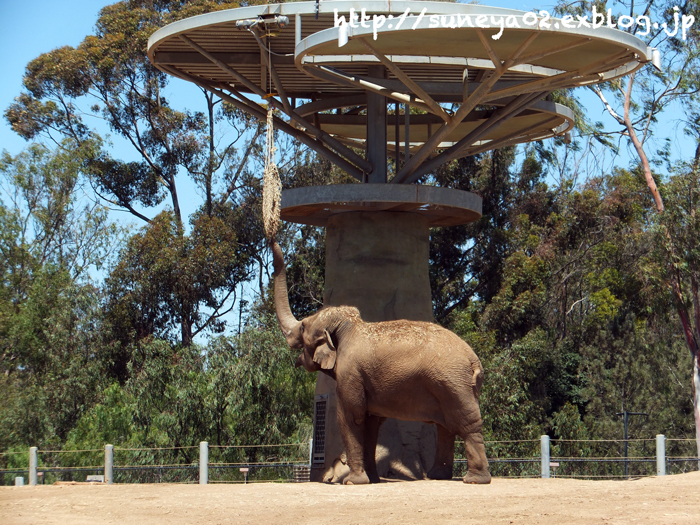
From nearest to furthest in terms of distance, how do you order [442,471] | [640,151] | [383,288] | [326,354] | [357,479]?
[357,479], [326,354], [442,471], [383,288], [640,151]

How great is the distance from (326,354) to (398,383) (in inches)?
49.4

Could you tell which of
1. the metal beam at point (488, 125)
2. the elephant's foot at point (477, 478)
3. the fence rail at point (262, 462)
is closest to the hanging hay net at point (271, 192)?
the metal beam at point (488, 125)

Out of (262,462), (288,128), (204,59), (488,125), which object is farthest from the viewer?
(262,462)

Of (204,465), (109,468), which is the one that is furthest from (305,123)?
(109,468)

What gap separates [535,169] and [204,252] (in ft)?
41.9

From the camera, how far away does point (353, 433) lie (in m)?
13.6

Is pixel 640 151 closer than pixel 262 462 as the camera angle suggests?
No

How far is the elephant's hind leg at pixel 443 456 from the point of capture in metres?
13.8

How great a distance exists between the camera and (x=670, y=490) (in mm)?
11156

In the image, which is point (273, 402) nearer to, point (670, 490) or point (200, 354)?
point (200, 354)

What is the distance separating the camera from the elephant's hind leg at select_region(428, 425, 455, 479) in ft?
45.4

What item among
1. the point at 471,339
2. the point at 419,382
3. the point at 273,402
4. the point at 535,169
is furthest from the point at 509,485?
the point at 535,169

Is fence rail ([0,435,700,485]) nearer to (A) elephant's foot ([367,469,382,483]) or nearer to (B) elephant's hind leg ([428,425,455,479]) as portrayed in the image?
(A) elephant's foot ([367,469,382,483])

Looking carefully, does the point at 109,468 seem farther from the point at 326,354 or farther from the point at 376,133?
the point at 376,133
